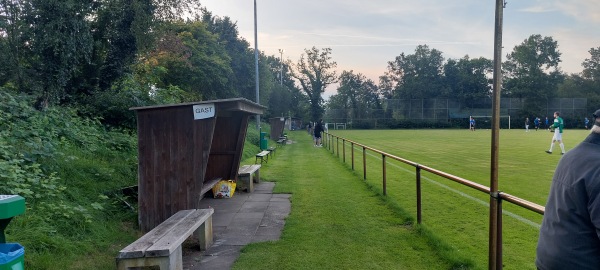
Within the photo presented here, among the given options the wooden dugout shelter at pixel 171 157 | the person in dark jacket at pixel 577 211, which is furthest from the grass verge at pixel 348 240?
the person in dark jacket at pixel 577 211

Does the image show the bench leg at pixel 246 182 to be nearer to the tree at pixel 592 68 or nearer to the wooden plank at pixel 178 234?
the wooden plank at pixel 178 234

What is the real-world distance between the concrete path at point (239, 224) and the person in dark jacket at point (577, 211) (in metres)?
3.52

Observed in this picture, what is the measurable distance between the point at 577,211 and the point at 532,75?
27359mm

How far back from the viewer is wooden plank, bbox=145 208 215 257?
4.00 meters

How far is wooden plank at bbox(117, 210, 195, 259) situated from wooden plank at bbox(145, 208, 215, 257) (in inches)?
2.1

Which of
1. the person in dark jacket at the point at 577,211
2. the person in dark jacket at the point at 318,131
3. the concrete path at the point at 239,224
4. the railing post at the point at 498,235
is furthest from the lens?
the person in dark jacket at the point at 318,131

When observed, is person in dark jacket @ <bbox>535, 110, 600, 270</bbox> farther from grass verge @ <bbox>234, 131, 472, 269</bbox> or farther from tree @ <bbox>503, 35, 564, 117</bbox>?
tree @ <bbox>503, 35, 564, 117</bbox>

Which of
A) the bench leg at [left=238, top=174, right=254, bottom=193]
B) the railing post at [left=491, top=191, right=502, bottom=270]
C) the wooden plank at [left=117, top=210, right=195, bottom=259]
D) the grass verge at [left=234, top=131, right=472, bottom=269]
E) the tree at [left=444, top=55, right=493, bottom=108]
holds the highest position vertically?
the tree at [left=444, top=55, right=493, bottom=108]

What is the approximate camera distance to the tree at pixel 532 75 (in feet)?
35.1

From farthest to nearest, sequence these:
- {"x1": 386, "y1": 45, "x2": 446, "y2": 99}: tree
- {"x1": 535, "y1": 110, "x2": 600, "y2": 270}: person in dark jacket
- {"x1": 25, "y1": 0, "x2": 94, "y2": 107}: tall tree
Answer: {"x1": 386, "y1": 45, "x2": 446, "y2": 99}: tree → {"x1": 25, "y1": 0, "x2": 94, "y2": 107}: tall tree → {"x1": 535, "y1": 110, "x2": 600, "y2": 270}: person in dark jacket

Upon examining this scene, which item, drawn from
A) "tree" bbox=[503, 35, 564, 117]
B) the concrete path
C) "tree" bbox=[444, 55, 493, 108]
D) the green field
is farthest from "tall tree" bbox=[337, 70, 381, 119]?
the concrete path

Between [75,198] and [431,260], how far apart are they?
4.94 meters

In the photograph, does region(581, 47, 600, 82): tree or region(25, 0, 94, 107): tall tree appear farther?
region(25, 0, 94, 107): tall tree

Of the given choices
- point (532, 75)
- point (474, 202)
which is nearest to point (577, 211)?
point (474, 202)
